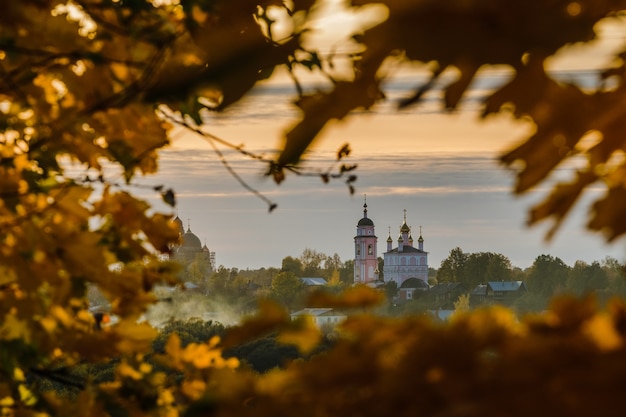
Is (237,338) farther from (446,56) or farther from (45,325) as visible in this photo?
(45,325)


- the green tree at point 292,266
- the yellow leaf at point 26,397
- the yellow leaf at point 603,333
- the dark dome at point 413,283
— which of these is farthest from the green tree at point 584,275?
the yellow leaf at point 603,333

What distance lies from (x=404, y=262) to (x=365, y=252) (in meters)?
2.97

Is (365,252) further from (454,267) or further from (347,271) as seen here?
(454,267)

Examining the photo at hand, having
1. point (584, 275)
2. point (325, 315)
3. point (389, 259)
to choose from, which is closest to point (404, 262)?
point (389, 259)

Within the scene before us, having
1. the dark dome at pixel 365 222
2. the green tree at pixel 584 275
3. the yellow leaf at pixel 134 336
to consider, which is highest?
the dark dome at pixel 365 222

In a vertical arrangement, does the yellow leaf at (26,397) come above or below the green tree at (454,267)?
below

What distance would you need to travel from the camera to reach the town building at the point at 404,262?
71.6 m

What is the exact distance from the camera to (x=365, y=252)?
236 ft

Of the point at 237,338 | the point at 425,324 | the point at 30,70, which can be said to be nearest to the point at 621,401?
the point at 425,324

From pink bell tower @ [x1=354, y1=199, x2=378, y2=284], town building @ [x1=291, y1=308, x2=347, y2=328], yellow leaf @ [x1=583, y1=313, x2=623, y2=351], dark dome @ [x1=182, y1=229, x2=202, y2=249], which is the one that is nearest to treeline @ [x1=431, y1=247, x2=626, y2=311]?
A: pink bell tower @ [x1=354, y1=199, x2=378, y2=284]

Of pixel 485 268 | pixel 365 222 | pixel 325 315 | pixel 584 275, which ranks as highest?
pixel 365 222

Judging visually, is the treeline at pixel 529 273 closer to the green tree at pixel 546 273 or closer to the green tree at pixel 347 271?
the green tree at pixel 546 273

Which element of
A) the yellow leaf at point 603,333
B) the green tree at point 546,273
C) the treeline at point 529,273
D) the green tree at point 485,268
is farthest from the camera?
the green tree at point 485,268

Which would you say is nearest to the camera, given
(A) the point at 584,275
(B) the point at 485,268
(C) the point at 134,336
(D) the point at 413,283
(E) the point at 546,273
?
(C) the point at 134,336
